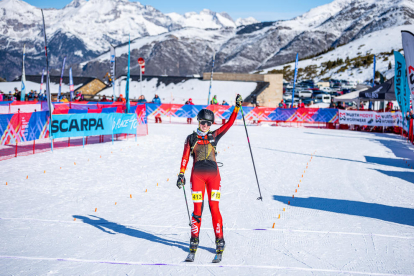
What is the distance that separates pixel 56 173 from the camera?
10.2m

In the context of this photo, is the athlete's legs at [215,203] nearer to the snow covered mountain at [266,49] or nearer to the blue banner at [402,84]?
the blue banner at [402,84]

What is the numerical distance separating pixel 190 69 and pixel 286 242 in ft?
634

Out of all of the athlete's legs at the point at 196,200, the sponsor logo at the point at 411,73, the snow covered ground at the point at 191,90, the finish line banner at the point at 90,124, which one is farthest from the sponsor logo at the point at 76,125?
the snow covered ground at the point at 191,90

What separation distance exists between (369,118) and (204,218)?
70.8ft

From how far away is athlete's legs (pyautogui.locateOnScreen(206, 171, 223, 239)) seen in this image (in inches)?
198

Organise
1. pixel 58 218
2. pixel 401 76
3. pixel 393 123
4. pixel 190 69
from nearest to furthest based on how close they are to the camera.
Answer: pixel 58 218
pixel 401 76
pixel 393 123
pixel 190 69

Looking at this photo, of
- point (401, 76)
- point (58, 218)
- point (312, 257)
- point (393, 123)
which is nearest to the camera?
point (312, 257)

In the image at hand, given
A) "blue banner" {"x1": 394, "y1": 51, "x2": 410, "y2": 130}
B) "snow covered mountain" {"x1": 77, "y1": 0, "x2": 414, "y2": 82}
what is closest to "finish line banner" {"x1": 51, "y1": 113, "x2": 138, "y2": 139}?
"blue banner" {"x1": 394, "y1": 51, "x2": 410, "y2": 130}

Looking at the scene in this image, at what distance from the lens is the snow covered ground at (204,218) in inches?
193

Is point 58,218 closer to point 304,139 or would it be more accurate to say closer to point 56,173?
point 56,173

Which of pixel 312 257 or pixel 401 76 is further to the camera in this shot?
pixel 401 76

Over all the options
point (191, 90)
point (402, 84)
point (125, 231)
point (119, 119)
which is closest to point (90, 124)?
point (119, 119)

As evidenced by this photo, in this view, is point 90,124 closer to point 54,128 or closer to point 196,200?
point 54,128

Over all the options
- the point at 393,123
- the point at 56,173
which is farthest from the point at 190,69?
the point at 56,173
